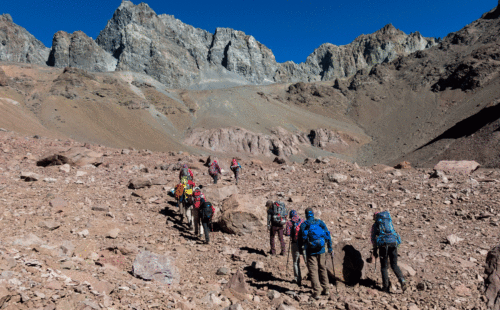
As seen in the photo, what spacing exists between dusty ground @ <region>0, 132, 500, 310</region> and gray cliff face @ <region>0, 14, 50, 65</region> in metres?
169

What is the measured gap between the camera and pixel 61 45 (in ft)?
489

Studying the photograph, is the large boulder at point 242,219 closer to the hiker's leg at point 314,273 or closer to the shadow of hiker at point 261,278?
the shadow of hiker at point 261,278

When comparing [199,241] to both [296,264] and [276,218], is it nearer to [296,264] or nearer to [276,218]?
[276,218]

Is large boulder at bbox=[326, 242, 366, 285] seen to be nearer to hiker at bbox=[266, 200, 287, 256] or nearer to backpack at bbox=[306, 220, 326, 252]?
backpack at bbox=[306, 220, 326, 252]

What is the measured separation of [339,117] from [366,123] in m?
10.00

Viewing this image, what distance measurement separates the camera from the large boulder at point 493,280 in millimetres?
5106

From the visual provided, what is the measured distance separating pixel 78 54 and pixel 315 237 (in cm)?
17737

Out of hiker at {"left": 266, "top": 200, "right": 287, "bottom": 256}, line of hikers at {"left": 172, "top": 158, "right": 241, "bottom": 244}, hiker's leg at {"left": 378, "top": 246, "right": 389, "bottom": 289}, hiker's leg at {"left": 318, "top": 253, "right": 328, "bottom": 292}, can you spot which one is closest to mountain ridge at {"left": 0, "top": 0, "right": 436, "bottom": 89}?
line of hikers at {"left": 172, "top": 158, "right": 241, "bottom": 244}

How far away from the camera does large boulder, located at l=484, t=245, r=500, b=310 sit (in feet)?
16.8

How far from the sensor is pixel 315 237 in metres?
5.77

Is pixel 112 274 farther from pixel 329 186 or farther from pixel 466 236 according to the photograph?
pixel 329 186

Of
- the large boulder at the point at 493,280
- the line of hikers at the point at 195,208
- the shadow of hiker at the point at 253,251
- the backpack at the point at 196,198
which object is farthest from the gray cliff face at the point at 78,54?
the large boulder at the point at 493,280

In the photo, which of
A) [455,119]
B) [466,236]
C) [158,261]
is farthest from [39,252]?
[455,119]

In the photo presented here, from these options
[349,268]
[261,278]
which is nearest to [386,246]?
[349,268]
